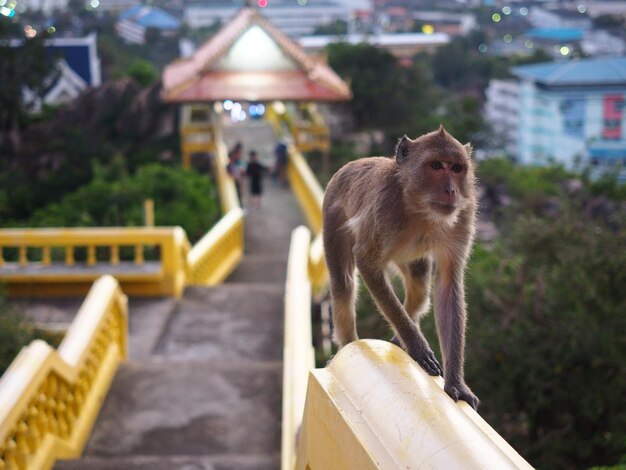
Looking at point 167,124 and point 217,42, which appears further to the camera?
point 167,124

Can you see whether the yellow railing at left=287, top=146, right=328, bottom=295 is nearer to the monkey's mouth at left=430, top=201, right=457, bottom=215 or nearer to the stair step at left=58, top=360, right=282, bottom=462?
the stair step at left=58, top=360, right=282, bottom=462

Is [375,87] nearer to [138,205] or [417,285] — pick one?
[138,205]

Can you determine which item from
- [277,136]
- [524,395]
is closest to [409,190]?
[524,395]

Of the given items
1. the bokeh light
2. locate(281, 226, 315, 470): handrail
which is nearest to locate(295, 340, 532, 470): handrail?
locate(281, 226, 315, 470): handrail

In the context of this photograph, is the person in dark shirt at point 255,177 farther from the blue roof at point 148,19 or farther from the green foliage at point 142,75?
the blue roof at point 148,19

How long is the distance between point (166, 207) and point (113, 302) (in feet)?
26.0

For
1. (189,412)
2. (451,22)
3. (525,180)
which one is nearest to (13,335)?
(189,412)

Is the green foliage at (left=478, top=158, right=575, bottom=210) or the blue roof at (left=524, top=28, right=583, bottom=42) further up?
the blue roof at (left=524, top=28, right=583, bottom=42)

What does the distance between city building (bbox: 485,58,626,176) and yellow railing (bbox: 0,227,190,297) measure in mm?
24324

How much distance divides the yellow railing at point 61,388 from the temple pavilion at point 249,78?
13.0 meters

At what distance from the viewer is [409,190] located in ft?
9.56

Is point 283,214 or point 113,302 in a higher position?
point 113,302

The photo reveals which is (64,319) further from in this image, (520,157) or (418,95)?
(520,157)

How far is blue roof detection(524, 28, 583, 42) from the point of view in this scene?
2381 inches
